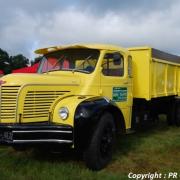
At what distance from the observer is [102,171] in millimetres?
6695

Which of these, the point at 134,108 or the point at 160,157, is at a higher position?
the point at 134,108

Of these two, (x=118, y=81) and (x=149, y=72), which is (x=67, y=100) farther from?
(x=149, y=72)

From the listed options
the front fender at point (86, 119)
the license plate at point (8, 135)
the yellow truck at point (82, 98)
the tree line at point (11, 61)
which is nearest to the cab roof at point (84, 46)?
the yellow truck at point (82, 98)

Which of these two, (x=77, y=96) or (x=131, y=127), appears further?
(x=131, y=127)

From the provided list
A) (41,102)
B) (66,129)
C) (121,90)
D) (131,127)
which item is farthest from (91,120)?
(131,127)

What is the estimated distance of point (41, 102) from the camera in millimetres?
6594

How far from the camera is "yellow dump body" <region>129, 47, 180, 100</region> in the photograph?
903cm

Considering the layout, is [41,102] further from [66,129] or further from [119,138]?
[119,138]

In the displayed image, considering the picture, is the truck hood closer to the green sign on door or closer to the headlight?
the headlight

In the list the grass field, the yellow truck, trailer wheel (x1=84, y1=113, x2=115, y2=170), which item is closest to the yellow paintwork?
the yellow truck

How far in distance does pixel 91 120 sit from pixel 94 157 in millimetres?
655

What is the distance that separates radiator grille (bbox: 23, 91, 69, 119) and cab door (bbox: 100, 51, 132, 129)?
132cm

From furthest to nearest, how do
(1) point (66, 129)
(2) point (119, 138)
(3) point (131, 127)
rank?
(2) point (119, 138) → (3) point (131, 127) → (1) point (66, 129)

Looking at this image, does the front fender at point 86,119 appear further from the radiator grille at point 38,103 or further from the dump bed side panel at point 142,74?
the dump bed side panel at point 142,74
